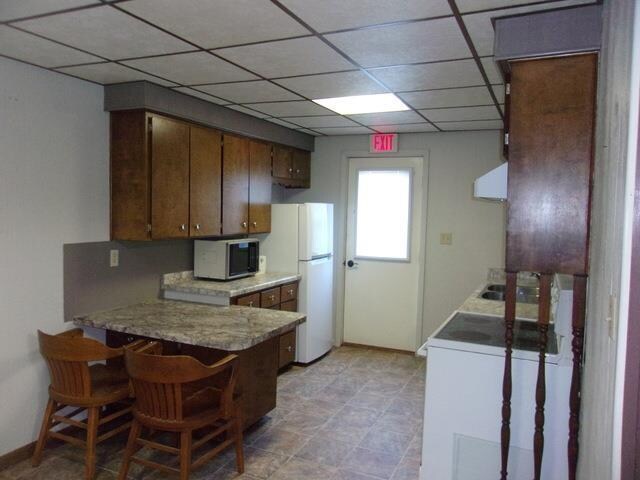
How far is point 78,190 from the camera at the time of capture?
3.05m

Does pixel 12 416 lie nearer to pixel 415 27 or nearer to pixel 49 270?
pixel 49 270

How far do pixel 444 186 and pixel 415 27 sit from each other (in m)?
2.87

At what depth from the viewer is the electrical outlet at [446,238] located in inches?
188

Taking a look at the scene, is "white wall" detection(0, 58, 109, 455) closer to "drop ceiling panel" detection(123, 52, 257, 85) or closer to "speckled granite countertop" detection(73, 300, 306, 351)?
"speckled granite countertop" detection(73, 300, 306, 351)

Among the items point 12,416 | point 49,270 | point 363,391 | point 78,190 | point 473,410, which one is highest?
point 78,190

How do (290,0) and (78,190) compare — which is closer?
(290,0)

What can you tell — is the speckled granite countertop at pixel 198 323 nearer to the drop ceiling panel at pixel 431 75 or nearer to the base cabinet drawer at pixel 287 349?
the base cabinet drawer at pixel 287 349

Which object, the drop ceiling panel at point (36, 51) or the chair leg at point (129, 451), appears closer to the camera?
the drop ceiling panel at point (36, 51)

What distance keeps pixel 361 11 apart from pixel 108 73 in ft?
5.60

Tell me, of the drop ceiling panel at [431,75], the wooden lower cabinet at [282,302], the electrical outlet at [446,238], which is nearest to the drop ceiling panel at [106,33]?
the drop ceiling panel at [431,75]

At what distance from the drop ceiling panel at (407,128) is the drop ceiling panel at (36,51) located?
261cm

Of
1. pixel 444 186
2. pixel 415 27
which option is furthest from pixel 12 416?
pixel 444 186

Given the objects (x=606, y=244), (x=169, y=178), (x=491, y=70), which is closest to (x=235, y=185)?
(x=169, y=178)

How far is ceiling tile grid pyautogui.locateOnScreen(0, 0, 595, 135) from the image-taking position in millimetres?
1893
